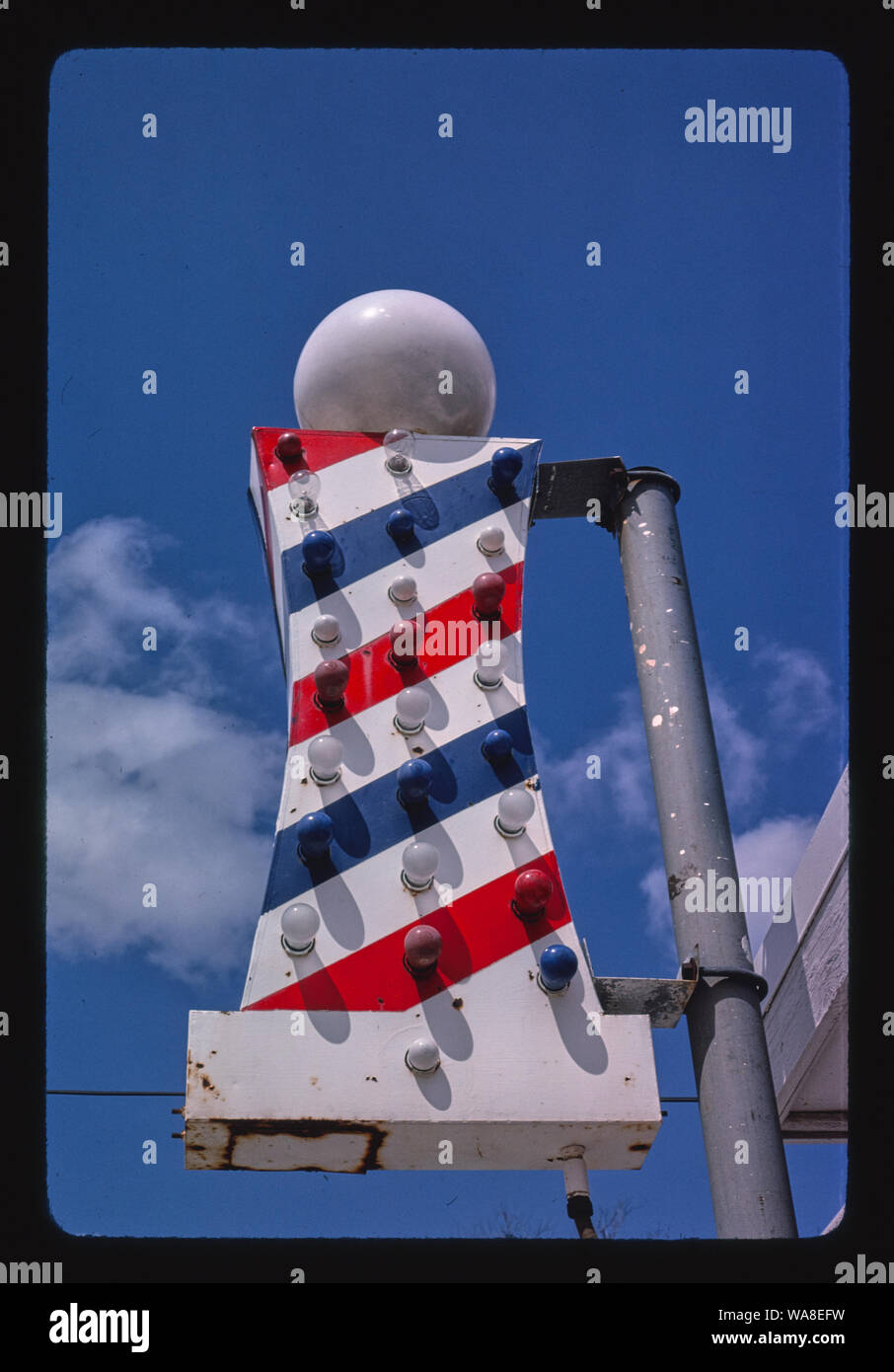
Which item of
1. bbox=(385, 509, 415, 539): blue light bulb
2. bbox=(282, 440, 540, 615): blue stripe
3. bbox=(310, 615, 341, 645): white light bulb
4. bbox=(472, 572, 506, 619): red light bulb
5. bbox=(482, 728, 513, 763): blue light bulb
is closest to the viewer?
bbox=(482, 728, 513, 763): blue light bulb

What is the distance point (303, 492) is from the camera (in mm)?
6527

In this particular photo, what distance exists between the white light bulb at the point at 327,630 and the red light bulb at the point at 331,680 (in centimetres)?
15

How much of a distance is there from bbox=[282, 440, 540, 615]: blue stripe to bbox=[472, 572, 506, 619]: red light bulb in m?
0.36

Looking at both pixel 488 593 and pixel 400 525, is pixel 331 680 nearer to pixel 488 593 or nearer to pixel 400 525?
pixel 488 593

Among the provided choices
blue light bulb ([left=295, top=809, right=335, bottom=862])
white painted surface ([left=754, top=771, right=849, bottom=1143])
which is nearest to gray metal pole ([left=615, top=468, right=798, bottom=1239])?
white painted surface ([left=754, top=771, right=849, bottom=1143])

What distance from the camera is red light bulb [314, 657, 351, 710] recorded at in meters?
5.85

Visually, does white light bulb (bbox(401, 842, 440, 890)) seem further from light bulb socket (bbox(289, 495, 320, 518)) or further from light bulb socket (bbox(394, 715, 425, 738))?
light bulb socket (bbox(289, 495, 320, 518))

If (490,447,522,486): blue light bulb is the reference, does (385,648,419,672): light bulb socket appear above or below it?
below

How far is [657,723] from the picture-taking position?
564 cm

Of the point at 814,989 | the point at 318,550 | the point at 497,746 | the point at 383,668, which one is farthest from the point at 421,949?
the point at 814,989

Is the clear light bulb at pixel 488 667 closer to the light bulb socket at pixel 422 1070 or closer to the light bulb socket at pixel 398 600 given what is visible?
the light bulb socket at pixel 398 600

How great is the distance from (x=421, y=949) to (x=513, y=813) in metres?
0.70
